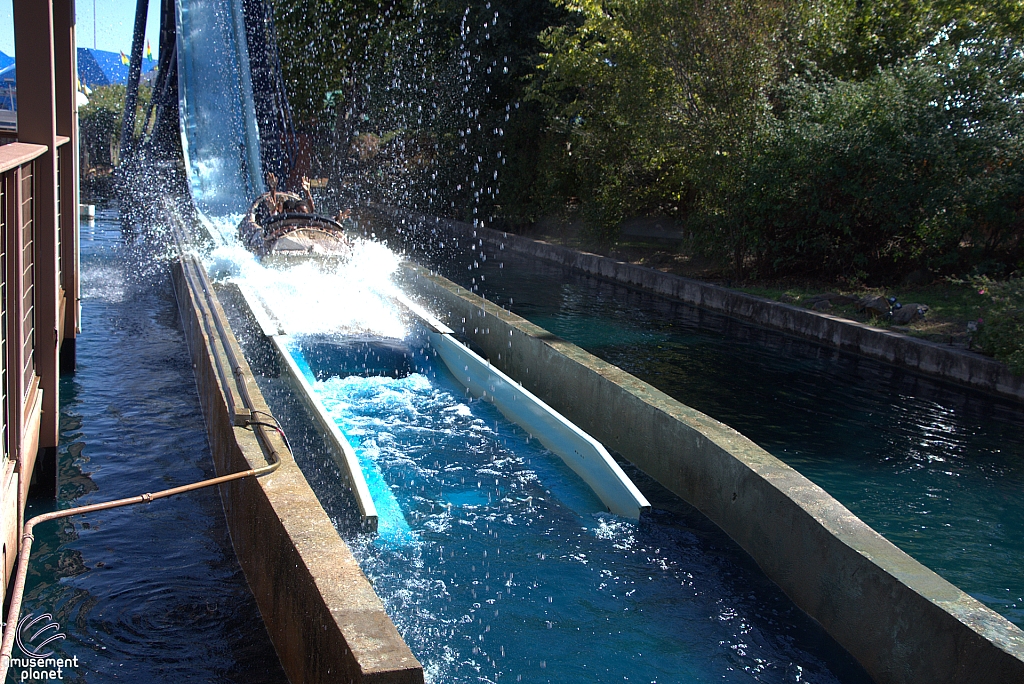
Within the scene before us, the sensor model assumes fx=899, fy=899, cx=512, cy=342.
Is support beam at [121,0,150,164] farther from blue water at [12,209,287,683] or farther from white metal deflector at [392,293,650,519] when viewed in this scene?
white metal deflector at [392,293,650,519]

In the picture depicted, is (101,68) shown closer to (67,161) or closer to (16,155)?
(67,161)

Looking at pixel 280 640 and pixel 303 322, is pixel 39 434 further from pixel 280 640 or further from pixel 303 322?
pixel 303 322

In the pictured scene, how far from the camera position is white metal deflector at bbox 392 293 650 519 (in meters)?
6.01

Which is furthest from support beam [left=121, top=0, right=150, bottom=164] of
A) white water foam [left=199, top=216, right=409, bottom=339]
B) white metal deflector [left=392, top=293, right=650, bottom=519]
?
white metal deflector [left=392, top=293, right=650, bottom=519]

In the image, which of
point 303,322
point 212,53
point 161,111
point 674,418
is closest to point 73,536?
point 674,418

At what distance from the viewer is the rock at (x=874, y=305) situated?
1153 cm

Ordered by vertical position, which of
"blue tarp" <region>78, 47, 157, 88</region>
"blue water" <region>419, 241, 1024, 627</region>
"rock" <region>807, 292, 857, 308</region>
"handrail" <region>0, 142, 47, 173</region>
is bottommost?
"blue water" <region>419, 241, 1024, 627</region>

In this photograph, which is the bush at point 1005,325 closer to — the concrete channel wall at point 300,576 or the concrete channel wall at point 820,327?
the concrete channel wall at point 820,327

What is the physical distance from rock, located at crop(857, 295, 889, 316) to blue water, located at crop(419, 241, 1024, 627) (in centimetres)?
95

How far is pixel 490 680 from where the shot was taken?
160 inches

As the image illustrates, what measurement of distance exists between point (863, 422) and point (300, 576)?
6117 mm

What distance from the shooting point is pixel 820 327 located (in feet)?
38.0

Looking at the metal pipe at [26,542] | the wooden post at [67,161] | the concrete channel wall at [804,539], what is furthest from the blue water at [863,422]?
the wooden post at [67,161]

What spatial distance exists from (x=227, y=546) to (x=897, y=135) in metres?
11.0
